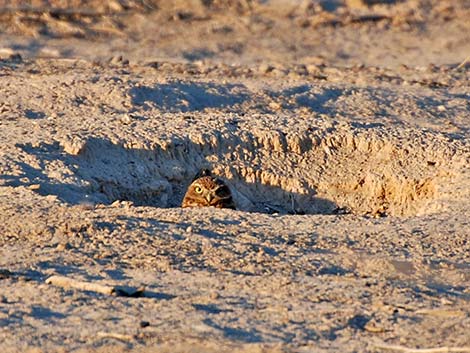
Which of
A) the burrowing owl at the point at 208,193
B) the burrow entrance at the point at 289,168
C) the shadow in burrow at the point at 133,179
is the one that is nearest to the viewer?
the shadow in burrow at the point at 133,179

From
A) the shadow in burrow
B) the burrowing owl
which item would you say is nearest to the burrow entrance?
the shadow in burrow

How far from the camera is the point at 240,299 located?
5020mm

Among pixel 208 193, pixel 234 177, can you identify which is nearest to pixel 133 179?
pixel 208 193

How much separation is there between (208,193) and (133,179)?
1.60ft

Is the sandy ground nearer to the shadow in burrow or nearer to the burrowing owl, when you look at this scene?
the shadow in burrow

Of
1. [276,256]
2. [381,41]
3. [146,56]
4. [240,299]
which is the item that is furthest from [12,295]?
[381,41]

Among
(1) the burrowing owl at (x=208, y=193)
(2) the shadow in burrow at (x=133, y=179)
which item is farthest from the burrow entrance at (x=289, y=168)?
(1) the burrowing owl at (x=208, y=193)

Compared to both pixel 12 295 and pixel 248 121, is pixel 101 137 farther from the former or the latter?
pixel 12 295

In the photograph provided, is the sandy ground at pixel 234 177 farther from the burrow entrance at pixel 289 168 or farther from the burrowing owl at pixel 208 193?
the burrowing owl at pixel 208 193

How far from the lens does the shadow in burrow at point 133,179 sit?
6844 mm

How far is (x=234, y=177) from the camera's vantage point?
7.93 meters

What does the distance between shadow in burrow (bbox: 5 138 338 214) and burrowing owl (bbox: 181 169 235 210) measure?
7.2 inches

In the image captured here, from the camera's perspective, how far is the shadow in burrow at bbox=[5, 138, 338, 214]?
6844mm

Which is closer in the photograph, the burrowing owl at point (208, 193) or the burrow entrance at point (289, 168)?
the burrowing owl at point (208, 193)
